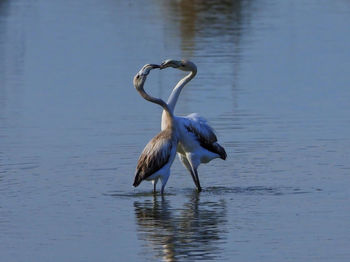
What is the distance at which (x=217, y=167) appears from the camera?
15.3 metres

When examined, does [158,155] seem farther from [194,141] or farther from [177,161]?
[177,161]

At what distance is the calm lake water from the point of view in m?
11.7

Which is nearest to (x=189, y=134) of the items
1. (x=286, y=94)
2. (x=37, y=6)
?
(x=286, y=94)

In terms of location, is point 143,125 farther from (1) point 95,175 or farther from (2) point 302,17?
(2) point 302,17

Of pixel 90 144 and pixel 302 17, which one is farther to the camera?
pixel 302 17

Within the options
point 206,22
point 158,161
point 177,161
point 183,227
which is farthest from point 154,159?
point 206,22

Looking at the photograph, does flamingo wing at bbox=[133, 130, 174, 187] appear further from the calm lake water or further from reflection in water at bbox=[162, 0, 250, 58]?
reflection in water at bbox=[162, 0, 250, 58]

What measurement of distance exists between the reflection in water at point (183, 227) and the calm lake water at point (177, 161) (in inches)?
0.7

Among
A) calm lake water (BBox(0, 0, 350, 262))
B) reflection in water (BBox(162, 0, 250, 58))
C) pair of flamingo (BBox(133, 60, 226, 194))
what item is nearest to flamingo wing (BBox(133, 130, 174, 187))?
pair of flamingo (BBox(133, 60, 226, 194))

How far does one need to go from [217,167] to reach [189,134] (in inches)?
49.6

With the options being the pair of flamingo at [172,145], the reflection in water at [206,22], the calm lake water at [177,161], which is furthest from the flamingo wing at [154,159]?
the reflection in water at [206,22]

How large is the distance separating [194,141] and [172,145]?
0.33 m

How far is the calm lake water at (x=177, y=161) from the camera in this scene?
11.7 m

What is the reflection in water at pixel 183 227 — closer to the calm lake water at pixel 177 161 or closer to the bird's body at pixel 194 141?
the calm lake water at pixel 177 161
